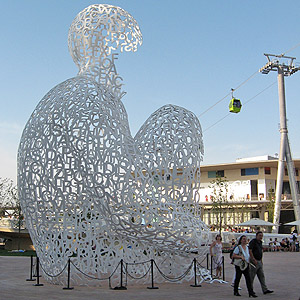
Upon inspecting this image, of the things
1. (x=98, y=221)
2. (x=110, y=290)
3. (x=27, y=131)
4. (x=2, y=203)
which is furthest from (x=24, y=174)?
(x=2, y=203)

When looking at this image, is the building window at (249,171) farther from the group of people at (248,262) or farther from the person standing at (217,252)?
the group of people at (248,262)

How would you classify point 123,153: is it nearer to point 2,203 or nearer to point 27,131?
point 27,131

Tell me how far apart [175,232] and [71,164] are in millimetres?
2517

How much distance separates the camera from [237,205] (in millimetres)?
45031

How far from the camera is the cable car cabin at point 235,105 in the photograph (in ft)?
91.6

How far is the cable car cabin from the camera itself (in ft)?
91.6

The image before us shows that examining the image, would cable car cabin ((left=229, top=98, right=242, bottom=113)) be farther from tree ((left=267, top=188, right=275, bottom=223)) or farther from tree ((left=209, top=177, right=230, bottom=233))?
tree ((left=267, top=188, right=275, bottom=223))

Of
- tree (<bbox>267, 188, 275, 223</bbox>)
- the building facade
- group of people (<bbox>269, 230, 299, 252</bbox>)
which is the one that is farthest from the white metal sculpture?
the building facade

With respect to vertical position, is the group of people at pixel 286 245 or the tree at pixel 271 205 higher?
the tree at pixel 271 205

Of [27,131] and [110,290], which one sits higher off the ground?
[27,131]

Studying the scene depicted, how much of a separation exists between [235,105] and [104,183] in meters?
20.3

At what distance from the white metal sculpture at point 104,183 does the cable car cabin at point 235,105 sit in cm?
1869

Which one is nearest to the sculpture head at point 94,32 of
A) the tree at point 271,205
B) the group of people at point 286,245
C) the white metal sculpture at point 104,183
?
the white metal sculpture at point 104,183

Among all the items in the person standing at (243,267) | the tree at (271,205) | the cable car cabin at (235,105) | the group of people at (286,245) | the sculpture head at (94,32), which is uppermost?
the cable car cabin at (235,105)
